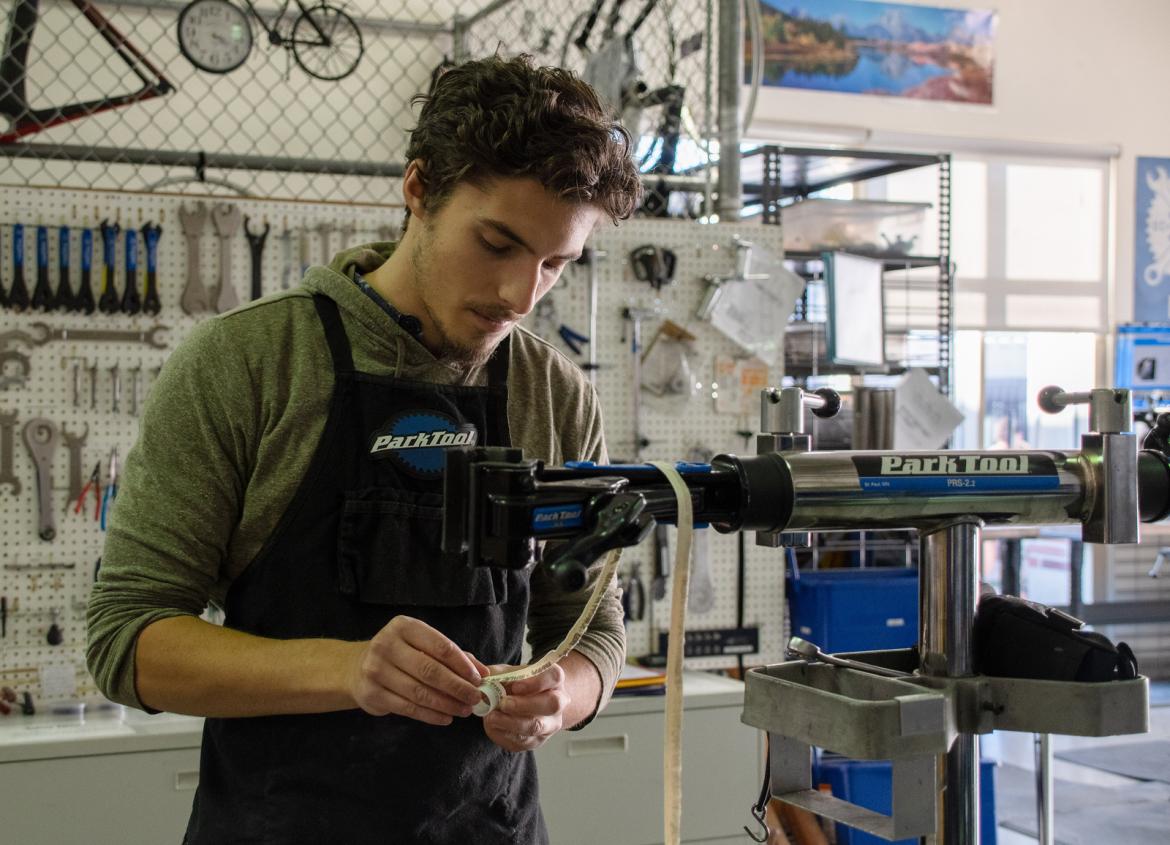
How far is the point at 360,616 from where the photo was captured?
120 cm

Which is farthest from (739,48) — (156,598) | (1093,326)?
(1093,326)

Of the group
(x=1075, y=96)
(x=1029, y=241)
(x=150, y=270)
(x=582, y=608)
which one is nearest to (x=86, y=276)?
(x=150, y=270)

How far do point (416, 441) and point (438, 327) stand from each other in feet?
0.42

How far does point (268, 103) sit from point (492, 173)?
4.00m

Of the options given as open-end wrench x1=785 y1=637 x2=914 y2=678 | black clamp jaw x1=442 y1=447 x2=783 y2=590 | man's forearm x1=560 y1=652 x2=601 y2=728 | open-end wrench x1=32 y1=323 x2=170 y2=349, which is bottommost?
man's forearm x1=560 y1=652 x2=601 y2=728

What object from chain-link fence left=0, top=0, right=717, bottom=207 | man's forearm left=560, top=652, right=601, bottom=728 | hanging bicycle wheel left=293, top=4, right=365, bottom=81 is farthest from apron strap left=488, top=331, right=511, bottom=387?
hanging bicycle wheel left=293, top=4, right=365, bottom=81

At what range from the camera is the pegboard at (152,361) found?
245 centimetres

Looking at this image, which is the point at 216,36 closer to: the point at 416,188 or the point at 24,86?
the point at 24,86

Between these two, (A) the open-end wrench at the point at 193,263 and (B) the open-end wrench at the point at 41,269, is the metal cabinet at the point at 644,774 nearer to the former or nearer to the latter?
(A) the open-end wrench at the point at 193,263

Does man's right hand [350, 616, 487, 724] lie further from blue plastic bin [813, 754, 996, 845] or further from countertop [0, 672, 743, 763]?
blue plastic bin [813, 754, 996, 845]

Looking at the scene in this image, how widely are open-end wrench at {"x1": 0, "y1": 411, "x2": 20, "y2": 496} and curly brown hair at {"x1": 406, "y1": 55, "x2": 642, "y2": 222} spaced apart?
1620 mm

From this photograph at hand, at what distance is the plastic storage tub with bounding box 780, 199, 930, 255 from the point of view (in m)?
3.45

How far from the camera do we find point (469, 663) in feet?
3.24

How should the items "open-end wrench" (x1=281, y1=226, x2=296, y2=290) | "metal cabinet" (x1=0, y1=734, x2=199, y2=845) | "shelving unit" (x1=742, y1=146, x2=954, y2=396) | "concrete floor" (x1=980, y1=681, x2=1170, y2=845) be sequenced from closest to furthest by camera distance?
"metal cabinet" (x1=0, y1=734, x2=199, y2=845) → "open-end wrench" (x1=281, y1=226, x2=296, y2=290) → "shelving unit" (x1=742, y1=146, x2=954, y2=396) → "concrete floor" (x1=980, y1=681, x2=1170, y2=845)
